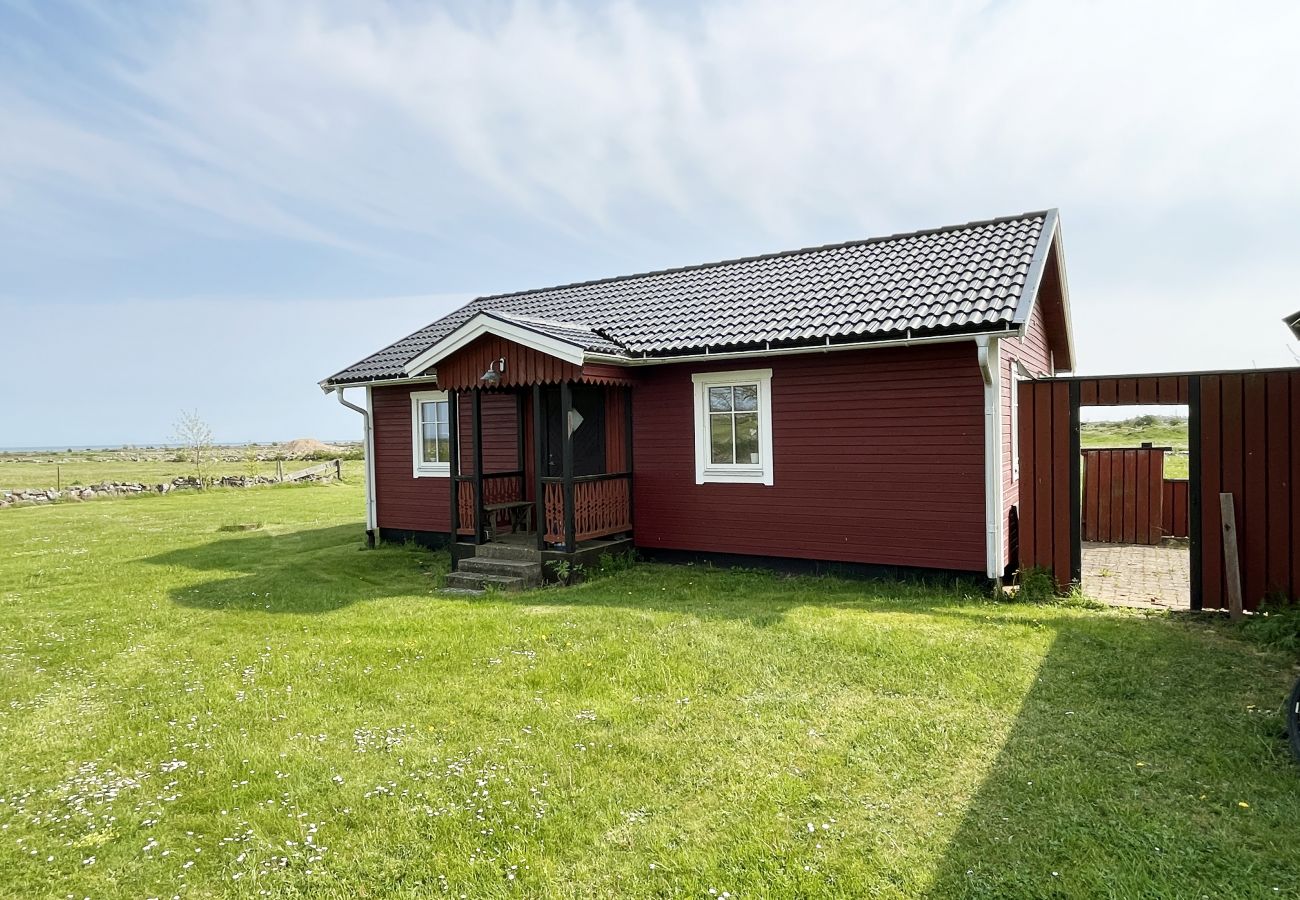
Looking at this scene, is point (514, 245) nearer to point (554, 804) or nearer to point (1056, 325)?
point (1056, 325)

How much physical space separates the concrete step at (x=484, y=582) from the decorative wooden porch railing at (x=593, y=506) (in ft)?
2.23

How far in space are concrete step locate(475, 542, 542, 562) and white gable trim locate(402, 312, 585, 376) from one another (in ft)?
8.75

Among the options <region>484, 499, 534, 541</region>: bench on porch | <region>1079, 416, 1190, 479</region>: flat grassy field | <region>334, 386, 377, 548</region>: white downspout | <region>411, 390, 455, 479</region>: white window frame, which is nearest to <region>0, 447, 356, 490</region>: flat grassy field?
<region>334, 386, 377, 548</region>: white downspout

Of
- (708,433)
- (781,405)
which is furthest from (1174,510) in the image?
(708,433)

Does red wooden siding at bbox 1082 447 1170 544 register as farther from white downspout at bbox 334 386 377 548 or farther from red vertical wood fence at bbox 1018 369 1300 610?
white downspout at bbox 334 386 377 548

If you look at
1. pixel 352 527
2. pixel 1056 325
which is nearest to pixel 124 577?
pixel 352 527

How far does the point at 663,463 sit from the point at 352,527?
29.4 ft

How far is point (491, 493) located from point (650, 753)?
7.71m

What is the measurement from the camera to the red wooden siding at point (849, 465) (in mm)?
8266

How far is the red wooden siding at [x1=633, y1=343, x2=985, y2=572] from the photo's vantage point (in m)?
8.27

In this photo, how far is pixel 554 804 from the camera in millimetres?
3635

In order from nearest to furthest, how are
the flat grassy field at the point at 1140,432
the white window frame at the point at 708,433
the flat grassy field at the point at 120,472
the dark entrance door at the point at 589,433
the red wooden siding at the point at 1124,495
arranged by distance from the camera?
the white window frame at the point at 708,433 < the dark entrance door at the point at 589,433 < the red wooden siding at the point at 1124,495 < the flat grassy field at the point at 1140,432 < the flat grassy field at the point at 120,472

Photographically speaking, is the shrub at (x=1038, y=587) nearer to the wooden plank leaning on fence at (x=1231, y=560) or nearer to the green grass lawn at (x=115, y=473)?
the wooden plank leaning on fence at (x=1231, y=560)

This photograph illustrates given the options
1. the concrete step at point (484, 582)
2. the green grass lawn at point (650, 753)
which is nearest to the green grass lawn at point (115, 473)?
the concrete step at point (484, 582)
